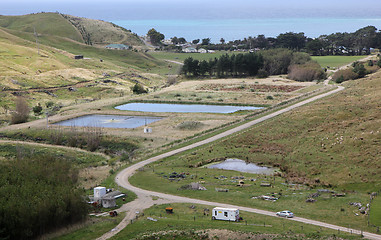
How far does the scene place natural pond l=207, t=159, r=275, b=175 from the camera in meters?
50.5

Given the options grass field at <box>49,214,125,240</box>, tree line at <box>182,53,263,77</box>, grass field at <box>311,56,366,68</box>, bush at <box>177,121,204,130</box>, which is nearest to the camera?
grass field at <box>49,214,125,240</box>

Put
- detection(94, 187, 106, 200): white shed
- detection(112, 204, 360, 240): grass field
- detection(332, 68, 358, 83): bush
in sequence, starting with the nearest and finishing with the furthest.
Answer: detection(112, 204, 360, 240): grass field < detection(94, 187, 106, 200): white shed < detection(332, 68, 358, 83): bush

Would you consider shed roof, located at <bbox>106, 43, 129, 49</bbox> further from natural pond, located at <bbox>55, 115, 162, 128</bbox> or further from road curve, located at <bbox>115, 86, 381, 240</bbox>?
road curve, located at <bbox>115, 86, 381, 240</bbox>

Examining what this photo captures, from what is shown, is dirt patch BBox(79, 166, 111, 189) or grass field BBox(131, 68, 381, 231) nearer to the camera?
grass field BBox(131, 68, 381, 231)

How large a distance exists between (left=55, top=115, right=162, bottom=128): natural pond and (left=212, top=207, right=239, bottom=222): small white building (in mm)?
38860

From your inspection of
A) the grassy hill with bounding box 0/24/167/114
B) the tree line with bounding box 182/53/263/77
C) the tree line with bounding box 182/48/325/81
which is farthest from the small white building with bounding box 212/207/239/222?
the tree line with bounding box 182/53/263/77

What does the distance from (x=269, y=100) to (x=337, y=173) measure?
1889 inches

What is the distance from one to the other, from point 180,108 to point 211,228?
57.1m

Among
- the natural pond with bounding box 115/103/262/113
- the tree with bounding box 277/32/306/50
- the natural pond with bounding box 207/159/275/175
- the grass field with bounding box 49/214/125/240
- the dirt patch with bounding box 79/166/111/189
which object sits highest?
the tree with bounding box 277/32/306/50

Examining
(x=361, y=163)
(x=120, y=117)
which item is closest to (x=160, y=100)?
(x=120, y=117)

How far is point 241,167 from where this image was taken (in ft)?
171

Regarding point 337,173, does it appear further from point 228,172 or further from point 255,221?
point 255,221

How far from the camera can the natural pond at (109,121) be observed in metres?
74.5

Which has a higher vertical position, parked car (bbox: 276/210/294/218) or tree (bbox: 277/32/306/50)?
tree (bbox: 277/32/306/50)
